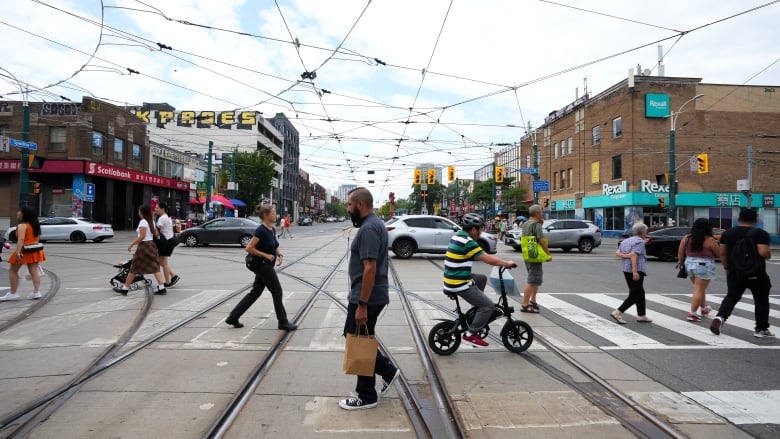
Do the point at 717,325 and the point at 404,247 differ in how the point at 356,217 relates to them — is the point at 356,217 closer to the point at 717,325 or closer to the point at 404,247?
the point at 717,325

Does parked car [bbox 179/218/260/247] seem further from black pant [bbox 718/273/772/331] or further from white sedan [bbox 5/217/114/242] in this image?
black pant [bbox 718/273/772/331]

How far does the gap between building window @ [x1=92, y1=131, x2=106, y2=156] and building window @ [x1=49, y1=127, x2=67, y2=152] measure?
6.22 feet

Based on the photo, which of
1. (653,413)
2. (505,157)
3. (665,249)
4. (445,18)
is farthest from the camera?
(505,157)

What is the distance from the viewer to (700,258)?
754 cm

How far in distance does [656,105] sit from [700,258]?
34.3 metres

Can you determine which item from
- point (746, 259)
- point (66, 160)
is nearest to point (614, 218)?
point (746, 259)

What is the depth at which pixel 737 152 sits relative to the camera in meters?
37.2

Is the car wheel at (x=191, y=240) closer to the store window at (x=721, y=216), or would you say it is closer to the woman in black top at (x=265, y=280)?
the woman in black top at (x=265, y=280)

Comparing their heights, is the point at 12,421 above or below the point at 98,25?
below

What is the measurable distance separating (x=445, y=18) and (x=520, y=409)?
11.8 metres

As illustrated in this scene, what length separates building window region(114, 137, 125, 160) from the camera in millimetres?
37094

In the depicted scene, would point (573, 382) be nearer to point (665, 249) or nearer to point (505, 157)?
point (665, 249)

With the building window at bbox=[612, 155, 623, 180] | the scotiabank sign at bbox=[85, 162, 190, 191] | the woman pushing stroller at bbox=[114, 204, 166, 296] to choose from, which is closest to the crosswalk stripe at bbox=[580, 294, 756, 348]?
the woman pushing stroller at bbox=[114, 204, 166, 296]

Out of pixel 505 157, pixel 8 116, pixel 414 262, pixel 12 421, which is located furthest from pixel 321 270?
pixel 505 157
